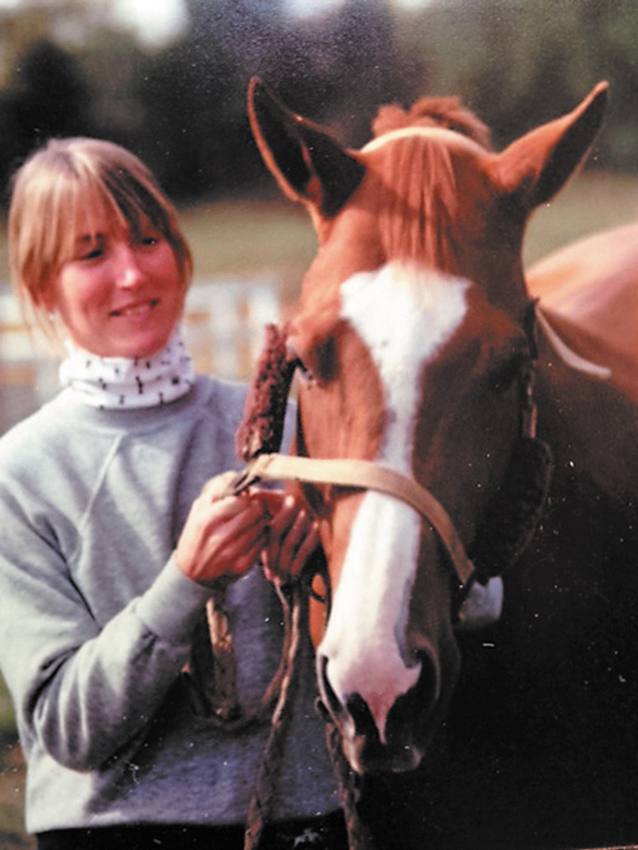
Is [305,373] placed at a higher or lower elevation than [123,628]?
higher

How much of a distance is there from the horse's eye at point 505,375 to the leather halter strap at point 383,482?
21 centimetres

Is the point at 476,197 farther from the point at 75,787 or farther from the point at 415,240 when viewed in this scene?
the point at 75,787

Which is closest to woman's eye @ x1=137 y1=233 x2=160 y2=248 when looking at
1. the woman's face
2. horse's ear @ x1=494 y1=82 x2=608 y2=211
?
the woman's face

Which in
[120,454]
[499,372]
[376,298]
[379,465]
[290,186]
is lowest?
[120,454]

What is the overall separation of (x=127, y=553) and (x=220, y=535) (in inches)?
8.6

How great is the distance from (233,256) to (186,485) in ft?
1.53

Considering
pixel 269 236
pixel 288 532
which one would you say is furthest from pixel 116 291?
pixel 288 532

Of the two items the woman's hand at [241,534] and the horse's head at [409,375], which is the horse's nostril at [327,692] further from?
the woman's hand at [241,534]

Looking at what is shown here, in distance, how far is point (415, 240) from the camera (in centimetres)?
136

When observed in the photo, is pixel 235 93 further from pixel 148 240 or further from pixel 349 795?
pixel 349 795

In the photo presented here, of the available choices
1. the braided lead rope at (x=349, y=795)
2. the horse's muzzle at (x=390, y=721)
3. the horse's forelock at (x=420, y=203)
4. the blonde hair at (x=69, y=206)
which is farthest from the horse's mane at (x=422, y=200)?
the braided lead rope at (x=349, y=795)

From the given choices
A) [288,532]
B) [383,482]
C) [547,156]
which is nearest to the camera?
[383,482]

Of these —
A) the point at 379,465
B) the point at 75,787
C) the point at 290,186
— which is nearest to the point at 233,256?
the point at 290,186

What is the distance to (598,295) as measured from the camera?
Answer: 6.32ft
